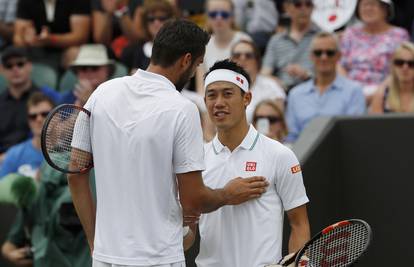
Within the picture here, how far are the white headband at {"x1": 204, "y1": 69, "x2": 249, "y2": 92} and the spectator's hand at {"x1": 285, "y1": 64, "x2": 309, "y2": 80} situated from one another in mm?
4431

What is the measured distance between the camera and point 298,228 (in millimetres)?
4797

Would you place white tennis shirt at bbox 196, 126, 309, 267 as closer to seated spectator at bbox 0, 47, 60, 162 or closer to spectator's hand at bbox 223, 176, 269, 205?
spectator's hand at bbox 223, 176, 269, 205

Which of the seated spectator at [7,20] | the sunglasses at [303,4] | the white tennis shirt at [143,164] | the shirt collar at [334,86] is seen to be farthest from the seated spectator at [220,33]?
the white tennis shirt at [143,164]

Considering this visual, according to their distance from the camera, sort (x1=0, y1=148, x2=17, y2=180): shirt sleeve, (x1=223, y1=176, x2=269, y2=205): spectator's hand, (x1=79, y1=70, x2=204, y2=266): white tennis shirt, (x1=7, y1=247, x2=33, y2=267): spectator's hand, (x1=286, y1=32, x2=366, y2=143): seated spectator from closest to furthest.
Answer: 1. (x1=79, y1=70, x2=204, y2=266): white tennis shirt
2. (x1=223, y1=176, x2=269, y2=205): spectator's hand
3. (x1=7, y1=247, x2=33, y2=267): spectator's hand
4. (x1=286, y1=32, x2=366, y2=143): seated spectator
5. (x1=0, y1=148, x2=17, y2=180): shirt sleeve

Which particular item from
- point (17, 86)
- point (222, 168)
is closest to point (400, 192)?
point (222, 168)

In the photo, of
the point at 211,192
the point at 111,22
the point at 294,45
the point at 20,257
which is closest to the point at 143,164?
the point at 211,192

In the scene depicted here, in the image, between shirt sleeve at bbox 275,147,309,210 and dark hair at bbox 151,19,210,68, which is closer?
dark hair at bbox 151,19,210,68

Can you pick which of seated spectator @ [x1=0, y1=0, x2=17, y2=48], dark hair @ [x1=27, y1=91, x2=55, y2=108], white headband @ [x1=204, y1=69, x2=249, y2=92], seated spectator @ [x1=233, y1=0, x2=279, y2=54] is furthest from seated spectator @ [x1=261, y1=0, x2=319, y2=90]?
white headband @ [x1=204, y1=69, x2=249, y2=92]

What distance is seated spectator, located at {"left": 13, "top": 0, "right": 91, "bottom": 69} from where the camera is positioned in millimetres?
10953

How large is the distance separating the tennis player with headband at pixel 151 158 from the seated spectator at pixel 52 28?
6.52 m

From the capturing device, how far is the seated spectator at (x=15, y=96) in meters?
9.77

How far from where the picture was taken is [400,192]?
754 cm

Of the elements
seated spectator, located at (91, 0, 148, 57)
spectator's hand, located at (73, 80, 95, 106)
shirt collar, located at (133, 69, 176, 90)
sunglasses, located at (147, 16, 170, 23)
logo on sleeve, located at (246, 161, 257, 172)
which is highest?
shirt collar, located at (133, 69, 176, 90)

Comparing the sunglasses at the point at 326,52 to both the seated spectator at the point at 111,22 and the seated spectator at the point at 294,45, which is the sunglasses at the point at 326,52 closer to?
the seated spectator at the point at 294,45
